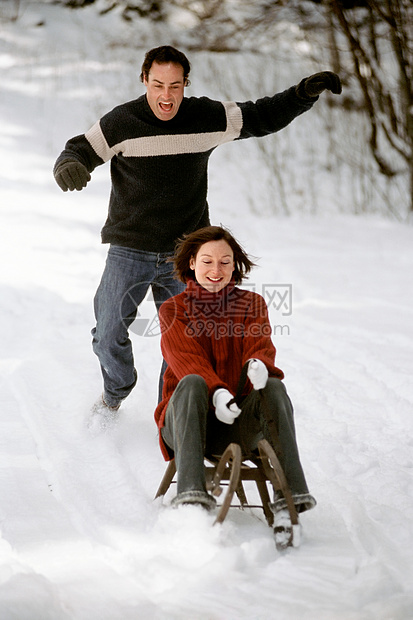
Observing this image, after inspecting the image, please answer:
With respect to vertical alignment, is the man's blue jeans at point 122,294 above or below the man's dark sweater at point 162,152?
below

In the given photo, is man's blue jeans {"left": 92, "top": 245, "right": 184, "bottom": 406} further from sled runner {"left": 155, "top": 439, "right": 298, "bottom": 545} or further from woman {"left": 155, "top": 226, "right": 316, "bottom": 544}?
sled runner {"left": 155, "top": 439, "right": 298, "bottom": 545}

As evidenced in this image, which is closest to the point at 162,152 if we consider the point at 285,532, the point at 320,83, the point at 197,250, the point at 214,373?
the point at 197,250

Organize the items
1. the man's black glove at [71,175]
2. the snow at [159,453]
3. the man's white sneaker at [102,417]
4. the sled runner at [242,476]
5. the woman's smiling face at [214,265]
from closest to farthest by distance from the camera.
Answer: the snow at [159,453]
the sled runner at [242,476]
the woman's smiling face at [214,265]
the man's black glove at [71,175]
the man's white sneaker at [102,417]

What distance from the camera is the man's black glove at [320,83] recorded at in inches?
113

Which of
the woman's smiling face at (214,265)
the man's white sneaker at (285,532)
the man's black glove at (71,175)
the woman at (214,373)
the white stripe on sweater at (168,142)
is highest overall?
the white stripe on sweater at (168,142)

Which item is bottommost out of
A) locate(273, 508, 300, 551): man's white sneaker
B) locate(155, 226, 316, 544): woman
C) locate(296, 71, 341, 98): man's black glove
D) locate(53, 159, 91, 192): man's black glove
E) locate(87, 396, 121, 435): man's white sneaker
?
locate(273, 508, 300, 551): man's white sneaker

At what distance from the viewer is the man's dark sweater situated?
2916 mm

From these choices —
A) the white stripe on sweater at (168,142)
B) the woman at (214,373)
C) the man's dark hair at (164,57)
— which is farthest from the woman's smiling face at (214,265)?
the man's dark hair at (164,57)

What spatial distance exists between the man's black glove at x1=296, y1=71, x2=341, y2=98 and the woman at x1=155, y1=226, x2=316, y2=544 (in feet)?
2.54

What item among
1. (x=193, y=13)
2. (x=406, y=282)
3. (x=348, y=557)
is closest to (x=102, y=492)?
(x=348, y=557)

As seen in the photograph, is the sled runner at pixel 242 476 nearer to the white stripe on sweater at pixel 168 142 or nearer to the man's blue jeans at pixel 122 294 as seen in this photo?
the man's blue jeans at pixel 122 294

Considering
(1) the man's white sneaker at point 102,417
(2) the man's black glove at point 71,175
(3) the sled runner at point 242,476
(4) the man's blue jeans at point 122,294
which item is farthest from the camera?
(1) the man's white sneaker at point 102,417

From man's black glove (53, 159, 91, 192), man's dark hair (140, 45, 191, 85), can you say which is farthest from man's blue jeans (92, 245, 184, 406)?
man's dark hair (140, 45, 191, 85)

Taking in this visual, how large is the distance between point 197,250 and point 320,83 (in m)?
0.87
